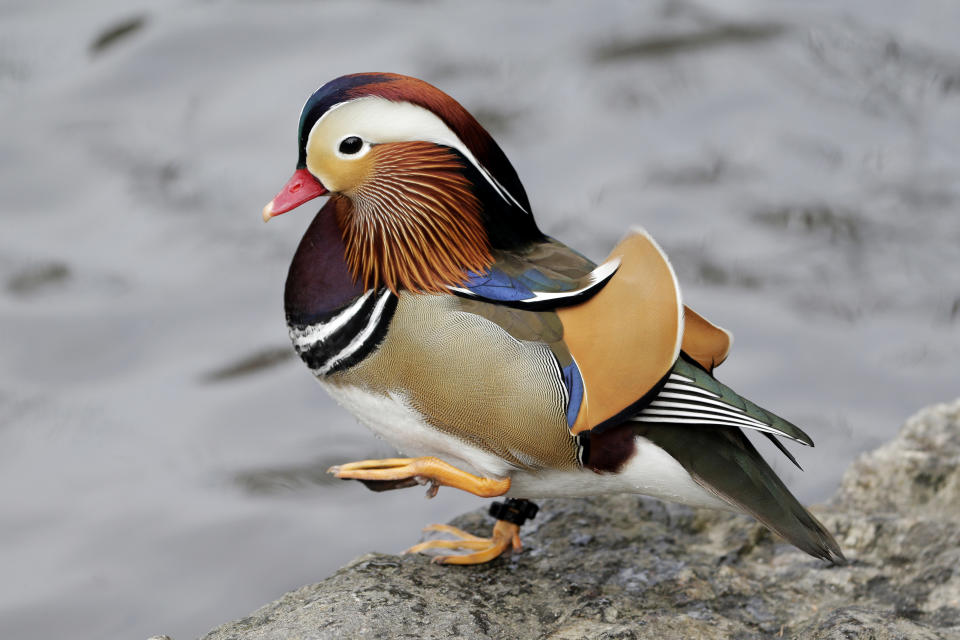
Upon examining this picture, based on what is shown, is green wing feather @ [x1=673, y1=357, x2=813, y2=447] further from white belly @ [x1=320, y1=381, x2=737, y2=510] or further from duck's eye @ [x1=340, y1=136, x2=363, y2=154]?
duck's eye @ [x1=340, y1=136, x2=363, y2=154]

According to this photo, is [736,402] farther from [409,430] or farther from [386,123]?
[386,123]

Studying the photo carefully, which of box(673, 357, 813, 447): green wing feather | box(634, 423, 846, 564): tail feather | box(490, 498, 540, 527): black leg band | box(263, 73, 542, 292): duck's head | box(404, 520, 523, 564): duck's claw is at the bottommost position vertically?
box(404, 520, 523, 564): duck's claw

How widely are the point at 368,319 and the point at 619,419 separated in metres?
0.57

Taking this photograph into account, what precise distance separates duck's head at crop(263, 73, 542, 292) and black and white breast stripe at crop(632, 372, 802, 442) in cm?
48

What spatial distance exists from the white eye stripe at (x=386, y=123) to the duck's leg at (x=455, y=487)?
680mm

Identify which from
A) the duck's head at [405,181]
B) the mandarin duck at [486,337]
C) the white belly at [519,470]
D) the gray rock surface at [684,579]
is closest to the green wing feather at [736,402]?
the mandarin duck at [486,337]

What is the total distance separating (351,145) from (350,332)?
0.40 m

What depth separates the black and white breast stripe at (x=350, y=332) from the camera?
8.23 feet

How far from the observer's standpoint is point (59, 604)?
3.79 metres

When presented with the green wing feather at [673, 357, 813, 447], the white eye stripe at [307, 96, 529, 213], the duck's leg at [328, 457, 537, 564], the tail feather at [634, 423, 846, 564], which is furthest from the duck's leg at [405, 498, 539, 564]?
the white eye stripe at [307, 96, 529, 213]

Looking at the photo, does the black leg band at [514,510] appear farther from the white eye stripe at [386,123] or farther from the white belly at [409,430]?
the white eye stripe at [386,123]

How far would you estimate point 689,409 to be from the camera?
2408mm

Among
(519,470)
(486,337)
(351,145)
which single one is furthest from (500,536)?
(351,145)

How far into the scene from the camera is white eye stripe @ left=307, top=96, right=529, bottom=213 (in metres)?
2.44
